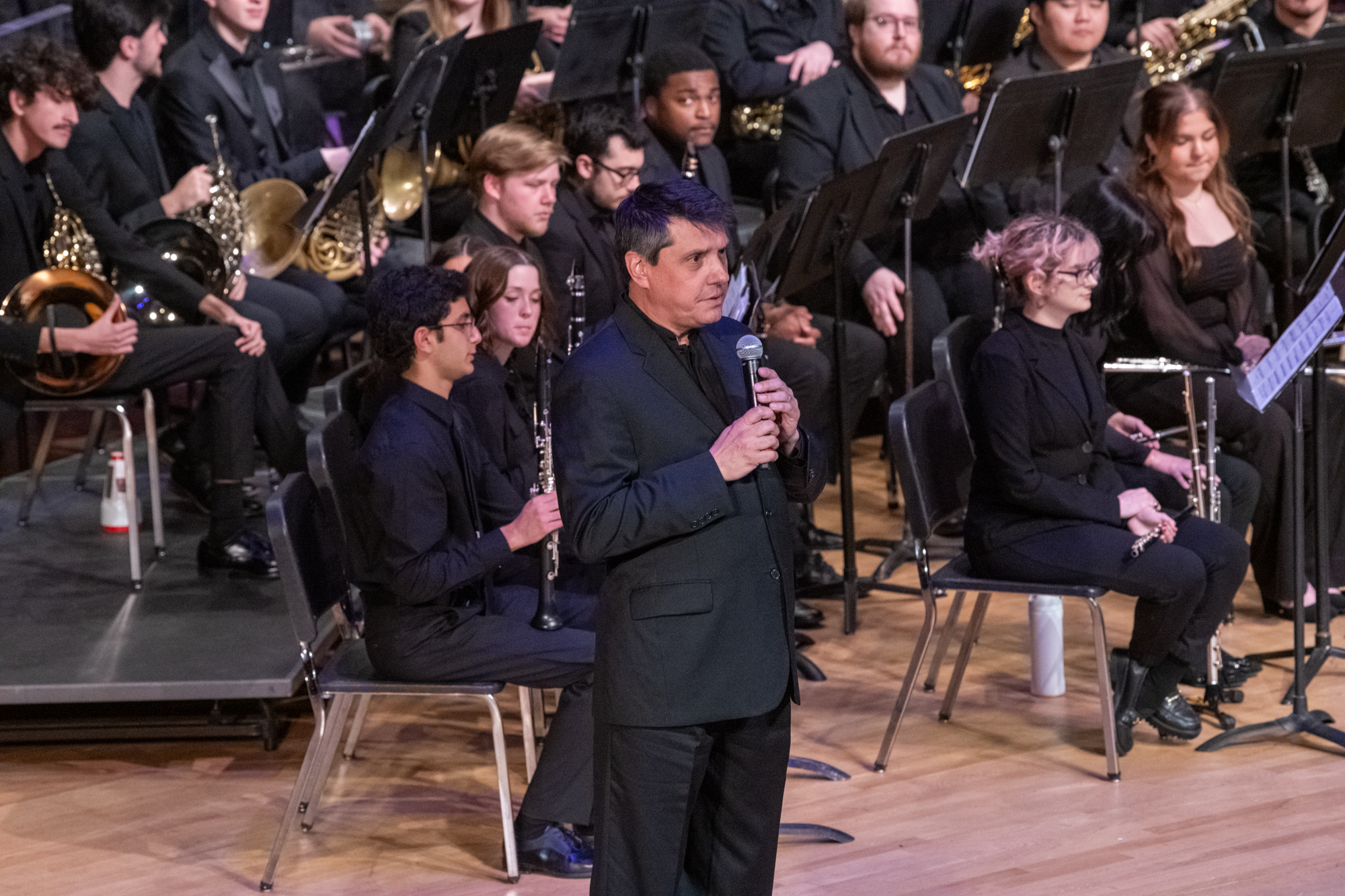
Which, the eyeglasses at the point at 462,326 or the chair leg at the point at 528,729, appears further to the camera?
the chair leg at the point at 528,729

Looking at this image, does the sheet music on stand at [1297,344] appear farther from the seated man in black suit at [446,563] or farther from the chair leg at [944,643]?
the seated man in black suit at [446,563]

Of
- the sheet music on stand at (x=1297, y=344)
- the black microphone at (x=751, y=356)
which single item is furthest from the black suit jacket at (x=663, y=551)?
the sheet music on stand at (x=1297, y=344)

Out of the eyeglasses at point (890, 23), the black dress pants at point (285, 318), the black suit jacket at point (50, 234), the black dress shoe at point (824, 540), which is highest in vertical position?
the eyeglasses at point (890, 23)

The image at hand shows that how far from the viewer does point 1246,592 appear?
4.90 meters

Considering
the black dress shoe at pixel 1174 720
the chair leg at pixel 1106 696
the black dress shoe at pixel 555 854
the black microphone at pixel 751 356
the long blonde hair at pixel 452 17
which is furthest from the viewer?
the long blonde hair at pixel 452 17

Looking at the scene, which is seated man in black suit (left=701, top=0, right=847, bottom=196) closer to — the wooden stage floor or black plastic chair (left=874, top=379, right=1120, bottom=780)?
black plastic chair (left=874, top=379, right=1120, bottom=780)

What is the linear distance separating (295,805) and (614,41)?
9.66 ft

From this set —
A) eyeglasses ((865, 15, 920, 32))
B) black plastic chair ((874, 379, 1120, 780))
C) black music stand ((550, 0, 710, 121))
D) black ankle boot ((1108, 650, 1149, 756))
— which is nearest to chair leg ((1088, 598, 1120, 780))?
black plastic chair ((874, 379, 1120, 780))

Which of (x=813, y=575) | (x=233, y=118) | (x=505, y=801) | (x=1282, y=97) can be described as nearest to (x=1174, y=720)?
(x=813, y=575)

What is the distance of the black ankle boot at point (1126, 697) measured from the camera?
371 centimetres

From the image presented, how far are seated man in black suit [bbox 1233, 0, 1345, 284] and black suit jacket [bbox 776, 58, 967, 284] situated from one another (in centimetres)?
139

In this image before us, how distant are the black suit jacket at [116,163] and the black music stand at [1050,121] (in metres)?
2.46

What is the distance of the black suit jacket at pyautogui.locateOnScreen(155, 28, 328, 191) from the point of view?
5133mm

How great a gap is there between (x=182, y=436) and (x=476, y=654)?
231 cm
